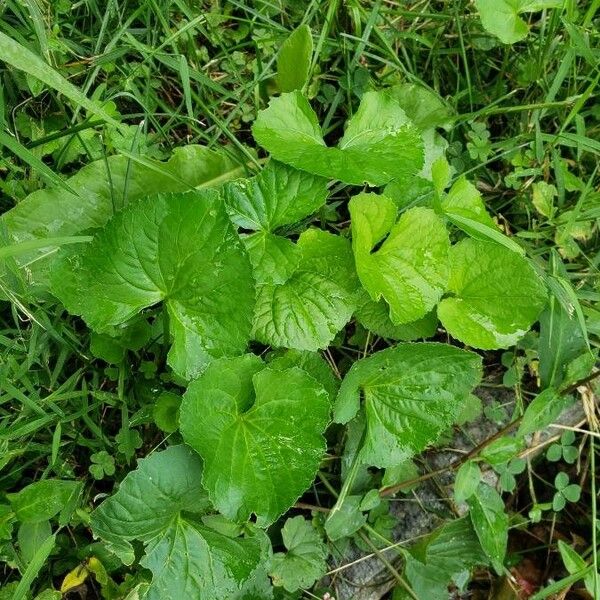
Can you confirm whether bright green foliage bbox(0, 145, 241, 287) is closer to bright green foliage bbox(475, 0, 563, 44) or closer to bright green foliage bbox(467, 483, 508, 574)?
bright green foliage bbox(475, 0, 563, 44)

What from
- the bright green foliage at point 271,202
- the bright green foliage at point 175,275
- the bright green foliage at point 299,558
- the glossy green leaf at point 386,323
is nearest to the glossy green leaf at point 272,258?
the bright green foliage at point 271,202

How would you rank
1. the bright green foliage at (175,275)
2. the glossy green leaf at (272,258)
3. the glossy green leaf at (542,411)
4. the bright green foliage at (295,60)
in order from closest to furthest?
the bright green foliage at (175,275)
the glossy green leaf at (272,258)
the bright green foliage at (295,60)
the glossy green leaf at (542,411)

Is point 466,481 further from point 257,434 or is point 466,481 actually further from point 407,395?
point 257,434

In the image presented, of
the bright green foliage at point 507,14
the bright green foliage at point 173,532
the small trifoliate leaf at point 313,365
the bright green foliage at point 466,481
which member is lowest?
the bright green foliage at point 466,481

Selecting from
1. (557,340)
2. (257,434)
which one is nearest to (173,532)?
(257,434)

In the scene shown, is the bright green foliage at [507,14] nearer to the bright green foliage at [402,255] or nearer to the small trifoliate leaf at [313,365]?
the bright green foliage at [402,255]

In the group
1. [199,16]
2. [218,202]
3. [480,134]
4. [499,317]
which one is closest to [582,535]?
[499,317]

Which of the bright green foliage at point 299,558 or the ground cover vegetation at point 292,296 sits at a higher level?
the ground cover vegetation at point 292,296

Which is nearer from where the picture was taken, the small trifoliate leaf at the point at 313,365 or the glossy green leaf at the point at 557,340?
the small trifoliate leaf at the point at 313,365
